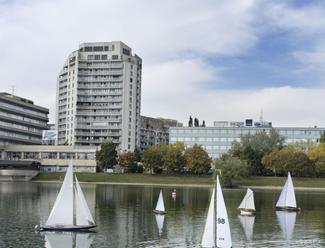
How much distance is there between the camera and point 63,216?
70.1m

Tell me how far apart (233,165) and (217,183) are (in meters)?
144

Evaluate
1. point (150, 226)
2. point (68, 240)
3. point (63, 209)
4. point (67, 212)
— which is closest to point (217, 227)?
point (68, 240)

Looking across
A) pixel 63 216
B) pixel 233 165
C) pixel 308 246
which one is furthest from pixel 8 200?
pixel 233 165

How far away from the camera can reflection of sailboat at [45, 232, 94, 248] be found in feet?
201

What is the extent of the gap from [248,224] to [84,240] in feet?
97.5

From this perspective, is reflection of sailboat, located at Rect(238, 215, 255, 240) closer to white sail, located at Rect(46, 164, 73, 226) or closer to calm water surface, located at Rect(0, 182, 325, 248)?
calm water surface, located at Rect(0, 182, 325, 248)

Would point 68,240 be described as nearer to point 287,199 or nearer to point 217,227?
point 217,227

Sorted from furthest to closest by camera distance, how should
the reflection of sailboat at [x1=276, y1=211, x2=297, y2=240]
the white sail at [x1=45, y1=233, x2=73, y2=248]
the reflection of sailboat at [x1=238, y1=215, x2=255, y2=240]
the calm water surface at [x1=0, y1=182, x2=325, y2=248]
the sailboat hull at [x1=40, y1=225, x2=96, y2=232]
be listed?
the reflection of sailboat at [x1=276, y1=211, x2=297, y2=240]
the reflection of sailboat at [x1=238, y1=215, x2=255, y2=240]
the sailboat hull at [x1=40, y1=225, x2=96, y2=232]
the calm water surface at [x1=0, y1=182, x2=325, y2=248]
the white sail at [x1=45, y1=233, x2=73, y2=248]

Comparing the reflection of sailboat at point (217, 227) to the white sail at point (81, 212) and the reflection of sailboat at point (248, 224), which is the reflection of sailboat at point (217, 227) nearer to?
the reflection of sailboat at point (248, 224)

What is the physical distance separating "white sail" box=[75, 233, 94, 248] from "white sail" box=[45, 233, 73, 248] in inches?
34.7

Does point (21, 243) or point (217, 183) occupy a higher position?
point (217, 183)

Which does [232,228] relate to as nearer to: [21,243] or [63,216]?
[63,216]

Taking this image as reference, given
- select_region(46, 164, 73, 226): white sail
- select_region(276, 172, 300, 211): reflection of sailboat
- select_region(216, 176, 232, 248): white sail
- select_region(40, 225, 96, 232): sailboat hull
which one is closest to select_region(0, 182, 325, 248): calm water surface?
select_region(40, 225, 96, 232): sailboat hull

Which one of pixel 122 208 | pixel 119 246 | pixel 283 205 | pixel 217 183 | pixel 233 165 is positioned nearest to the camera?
pixel 217 183
